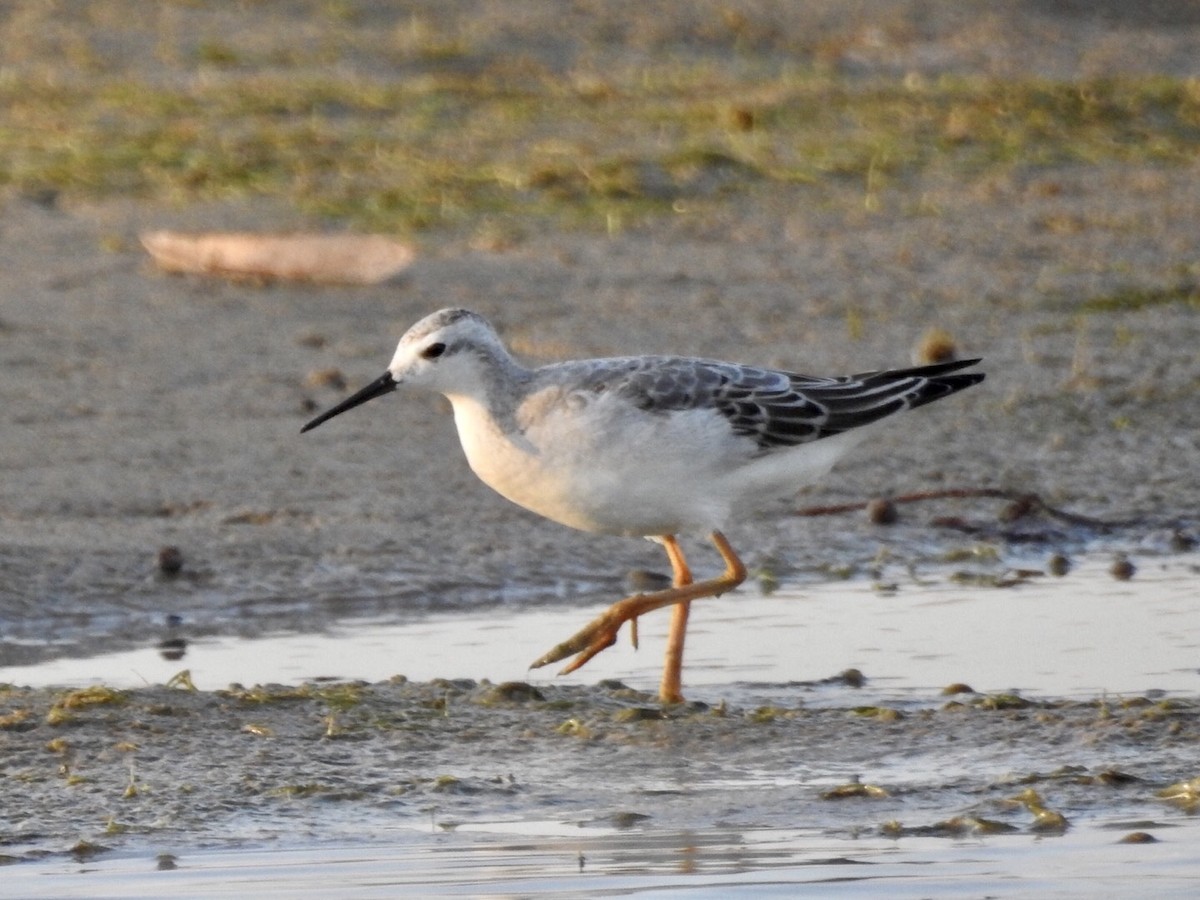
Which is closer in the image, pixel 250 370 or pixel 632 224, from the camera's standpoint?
pixel 250 370

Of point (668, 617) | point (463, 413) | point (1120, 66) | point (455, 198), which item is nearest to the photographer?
point (463, 413)

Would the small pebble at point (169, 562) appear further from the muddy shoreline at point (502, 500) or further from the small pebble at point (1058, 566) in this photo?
the small pebble at point (1058, 566)

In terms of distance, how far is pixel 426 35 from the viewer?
17.2 m

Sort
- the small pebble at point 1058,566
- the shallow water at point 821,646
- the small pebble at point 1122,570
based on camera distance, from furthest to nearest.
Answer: the small pebble at point 1058,566, the small pebble at point 1122,570, the shallow water at point 821,646

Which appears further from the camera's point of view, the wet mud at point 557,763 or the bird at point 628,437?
the bird at point 628,437

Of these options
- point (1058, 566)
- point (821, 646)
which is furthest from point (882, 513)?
point (821, 646)

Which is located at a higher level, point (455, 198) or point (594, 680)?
point (455, 198)

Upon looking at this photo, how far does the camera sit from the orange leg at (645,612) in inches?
239

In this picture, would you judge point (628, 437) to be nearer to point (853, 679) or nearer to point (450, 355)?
point (450, 355)

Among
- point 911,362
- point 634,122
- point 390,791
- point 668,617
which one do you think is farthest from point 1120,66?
point 390,791

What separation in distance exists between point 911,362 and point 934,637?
309 cm

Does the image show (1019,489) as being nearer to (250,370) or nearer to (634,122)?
(250,370)

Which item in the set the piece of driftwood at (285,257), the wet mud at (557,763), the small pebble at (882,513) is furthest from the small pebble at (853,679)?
the piece of driftwood at (285,257)

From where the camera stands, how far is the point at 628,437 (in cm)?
594
